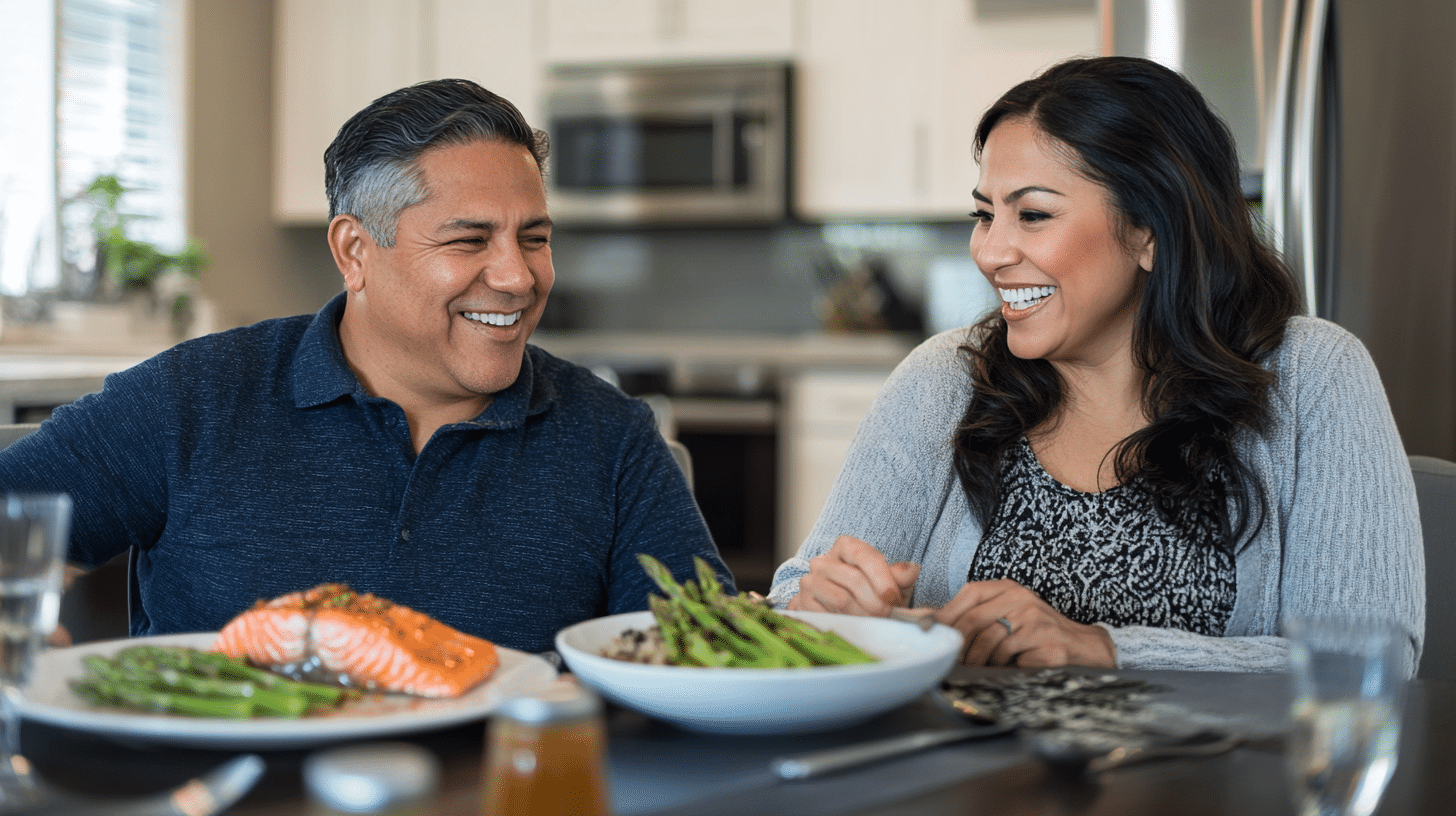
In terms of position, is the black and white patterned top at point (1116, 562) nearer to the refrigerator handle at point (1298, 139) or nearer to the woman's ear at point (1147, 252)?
the woman's ear at point (1147, 252)

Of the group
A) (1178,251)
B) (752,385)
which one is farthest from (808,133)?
(1178,251)

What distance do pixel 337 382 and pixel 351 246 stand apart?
0.22 m

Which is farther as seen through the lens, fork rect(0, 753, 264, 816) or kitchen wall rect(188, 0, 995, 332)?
kitchen wall rect(188, 0, 995, 332)

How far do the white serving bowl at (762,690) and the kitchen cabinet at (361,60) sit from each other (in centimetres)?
414

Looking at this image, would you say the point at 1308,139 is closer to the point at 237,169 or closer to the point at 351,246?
the point at 351,246

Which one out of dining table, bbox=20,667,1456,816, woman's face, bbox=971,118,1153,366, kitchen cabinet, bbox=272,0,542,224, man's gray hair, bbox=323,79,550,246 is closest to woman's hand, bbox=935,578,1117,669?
dining table, bbox=20,667,1456,816

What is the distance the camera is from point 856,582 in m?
1.20

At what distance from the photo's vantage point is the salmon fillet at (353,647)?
88cm

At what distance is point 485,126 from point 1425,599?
1.23 meters

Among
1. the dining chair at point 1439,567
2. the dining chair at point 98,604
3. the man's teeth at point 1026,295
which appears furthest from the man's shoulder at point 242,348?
the dining chair at point 1439,567

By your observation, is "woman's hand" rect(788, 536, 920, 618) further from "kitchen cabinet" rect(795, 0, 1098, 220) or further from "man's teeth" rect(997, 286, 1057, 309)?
"kitchen cabinet" rect(795, 0, 1098, 220)

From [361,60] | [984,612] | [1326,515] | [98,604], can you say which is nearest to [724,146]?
[361,60]

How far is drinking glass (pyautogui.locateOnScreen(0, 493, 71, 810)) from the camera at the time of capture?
28.7 inches

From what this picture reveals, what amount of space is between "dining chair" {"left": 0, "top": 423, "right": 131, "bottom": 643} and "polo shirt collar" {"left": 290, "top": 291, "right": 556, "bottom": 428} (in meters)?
0.62
